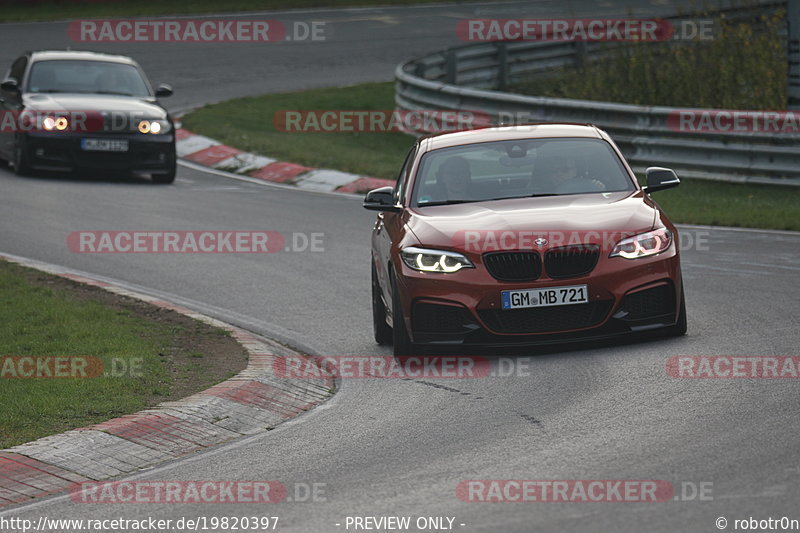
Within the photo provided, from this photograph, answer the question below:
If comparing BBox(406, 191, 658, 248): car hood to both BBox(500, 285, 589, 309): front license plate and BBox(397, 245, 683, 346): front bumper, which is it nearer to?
BBox(397, 245, 683, 346): front bumper

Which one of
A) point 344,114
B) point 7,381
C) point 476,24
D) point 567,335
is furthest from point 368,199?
point 476,24

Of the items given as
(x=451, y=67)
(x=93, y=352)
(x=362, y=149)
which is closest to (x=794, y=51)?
(x=362, y=149)

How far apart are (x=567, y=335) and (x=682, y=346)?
0.80 m

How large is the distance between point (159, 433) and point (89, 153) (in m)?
12.9

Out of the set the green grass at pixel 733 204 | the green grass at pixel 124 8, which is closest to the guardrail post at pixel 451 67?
the green grass at pixel 733 204

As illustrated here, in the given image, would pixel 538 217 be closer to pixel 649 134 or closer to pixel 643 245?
pixel 643 245

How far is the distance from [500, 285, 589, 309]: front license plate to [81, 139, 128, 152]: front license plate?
12.0m

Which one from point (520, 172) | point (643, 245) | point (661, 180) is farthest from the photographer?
point (520, 172)

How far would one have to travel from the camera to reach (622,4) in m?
45.8

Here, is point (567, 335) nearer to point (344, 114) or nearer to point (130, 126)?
point (130, 126)

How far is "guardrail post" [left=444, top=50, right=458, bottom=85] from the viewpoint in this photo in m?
27.7

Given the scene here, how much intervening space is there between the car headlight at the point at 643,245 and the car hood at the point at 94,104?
479 inches

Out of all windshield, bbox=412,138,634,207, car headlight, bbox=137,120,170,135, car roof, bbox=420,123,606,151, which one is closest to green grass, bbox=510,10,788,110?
car headlight, bbox=137,120,170,135

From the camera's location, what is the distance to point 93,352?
32.6 feet
